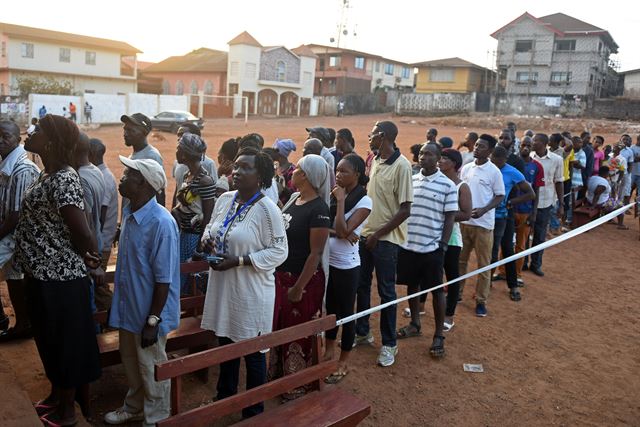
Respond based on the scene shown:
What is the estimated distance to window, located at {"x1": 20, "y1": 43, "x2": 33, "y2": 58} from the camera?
1629 inches

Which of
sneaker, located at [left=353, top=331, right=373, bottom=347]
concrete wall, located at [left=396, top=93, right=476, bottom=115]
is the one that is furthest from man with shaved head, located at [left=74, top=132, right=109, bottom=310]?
concrete wall, located at [left=396, top=93, right=476, bottom=115]

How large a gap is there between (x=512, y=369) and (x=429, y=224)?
161cm

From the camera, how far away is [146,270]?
3.35 m

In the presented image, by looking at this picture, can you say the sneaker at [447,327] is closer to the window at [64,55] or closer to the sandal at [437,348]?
the sandal at [437,348]

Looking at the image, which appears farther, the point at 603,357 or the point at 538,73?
the point at 538,73

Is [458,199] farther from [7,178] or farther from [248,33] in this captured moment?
[248,33]

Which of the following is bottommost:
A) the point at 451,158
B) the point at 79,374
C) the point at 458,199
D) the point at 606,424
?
the point at 606,424

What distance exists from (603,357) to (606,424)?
1.44 metres

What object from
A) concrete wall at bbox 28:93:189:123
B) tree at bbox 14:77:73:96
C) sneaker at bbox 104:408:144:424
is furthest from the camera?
tree at bbox 14:77:73:96

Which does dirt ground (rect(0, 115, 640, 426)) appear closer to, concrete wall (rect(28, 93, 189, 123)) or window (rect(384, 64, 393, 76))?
concrete wall (rect(28, 93, 189, 123))

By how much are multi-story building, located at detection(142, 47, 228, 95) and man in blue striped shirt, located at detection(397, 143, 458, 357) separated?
45.8 m

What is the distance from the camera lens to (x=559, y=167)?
878 centimetres

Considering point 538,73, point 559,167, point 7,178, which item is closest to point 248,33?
point 538,73

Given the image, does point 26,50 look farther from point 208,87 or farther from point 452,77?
point 452,77
